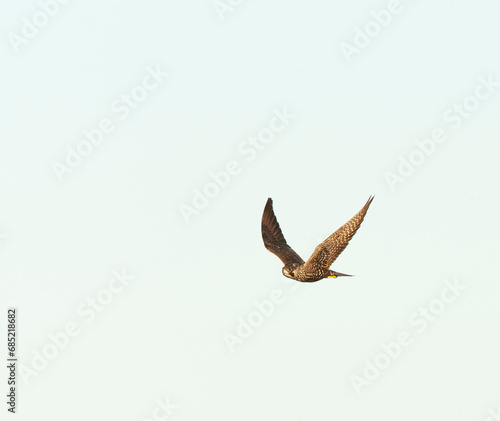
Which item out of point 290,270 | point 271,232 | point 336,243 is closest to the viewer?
point 336,243

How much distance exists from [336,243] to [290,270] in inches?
102

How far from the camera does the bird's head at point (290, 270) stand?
34656 mm

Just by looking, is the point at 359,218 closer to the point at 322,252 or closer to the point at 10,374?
the point at 322,252

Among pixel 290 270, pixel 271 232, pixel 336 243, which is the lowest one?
pixel 290 270

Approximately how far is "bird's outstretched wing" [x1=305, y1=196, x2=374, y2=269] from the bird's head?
1.30 metres

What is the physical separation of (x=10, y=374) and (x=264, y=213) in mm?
12958

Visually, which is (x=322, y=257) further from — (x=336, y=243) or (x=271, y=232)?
(x=271, y=232)

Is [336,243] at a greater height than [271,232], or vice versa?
[336,243]

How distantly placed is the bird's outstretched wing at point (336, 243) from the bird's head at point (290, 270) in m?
1.30

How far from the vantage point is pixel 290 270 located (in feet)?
114

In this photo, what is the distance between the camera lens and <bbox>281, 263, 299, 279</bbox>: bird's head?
34.7 metres

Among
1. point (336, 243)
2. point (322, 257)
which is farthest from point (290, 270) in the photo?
point (336, 243)

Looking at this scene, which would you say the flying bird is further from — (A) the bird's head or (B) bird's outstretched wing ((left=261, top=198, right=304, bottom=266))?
(B) bird's outstretched wing ((left=261, top=198, right=304, bottom=266))

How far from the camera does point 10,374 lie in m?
41.8
